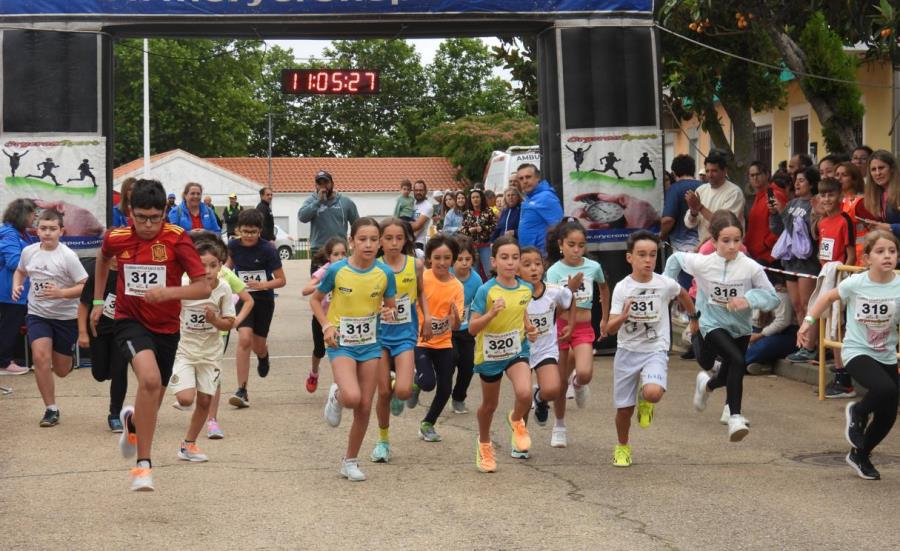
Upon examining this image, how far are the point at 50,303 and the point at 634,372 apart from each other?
15.9 ft

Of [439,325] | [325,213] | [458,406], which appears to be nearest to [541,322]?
[439,325]

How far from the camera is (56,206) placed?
14.8 m

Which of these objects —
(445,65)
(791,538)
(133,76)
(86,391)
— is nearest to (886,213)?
(791,538)

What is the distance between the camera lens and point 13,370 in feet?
46.4

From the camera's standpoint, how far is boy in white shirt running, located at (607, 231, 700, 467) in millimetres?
8859

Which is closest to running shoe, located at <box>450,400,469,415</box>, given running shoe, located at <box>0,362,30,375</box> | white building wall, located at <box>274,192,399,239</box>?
running shoe, located at <box>0,362,30,375</box>

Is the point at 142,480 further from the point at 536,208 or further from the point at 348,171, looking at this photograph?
the point at 348,171

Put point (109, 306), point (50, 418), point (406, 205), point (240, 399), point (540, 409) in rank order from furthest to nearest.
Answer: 1. point (406, 205)
2. point (240, 399)
3. point (109, 306)
4. point (50, 418)
5. point (540, 409)

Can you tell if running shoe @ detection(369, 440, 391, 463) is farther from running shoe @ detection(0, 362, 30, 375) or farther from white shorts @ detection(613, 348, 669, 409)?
running shoe @ detection(0, 362, 30, 375)

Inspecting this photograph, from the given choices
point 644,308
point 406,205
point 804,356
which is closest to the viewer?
point 644,308

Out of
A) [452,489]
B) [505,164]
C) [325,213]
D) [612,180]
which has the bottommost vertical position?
[452,489]

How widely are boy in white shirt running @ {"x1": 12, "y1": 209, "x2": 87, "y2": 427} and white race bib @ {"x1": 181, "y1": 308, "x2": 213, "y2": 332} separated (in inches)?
73.0

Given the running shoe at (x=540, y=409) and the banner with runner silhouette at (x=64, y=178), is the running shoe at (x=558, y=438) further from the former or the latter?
the banner with runner silhouette at (x=64, y=178)

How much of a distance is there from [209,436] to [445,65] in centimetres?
7623
